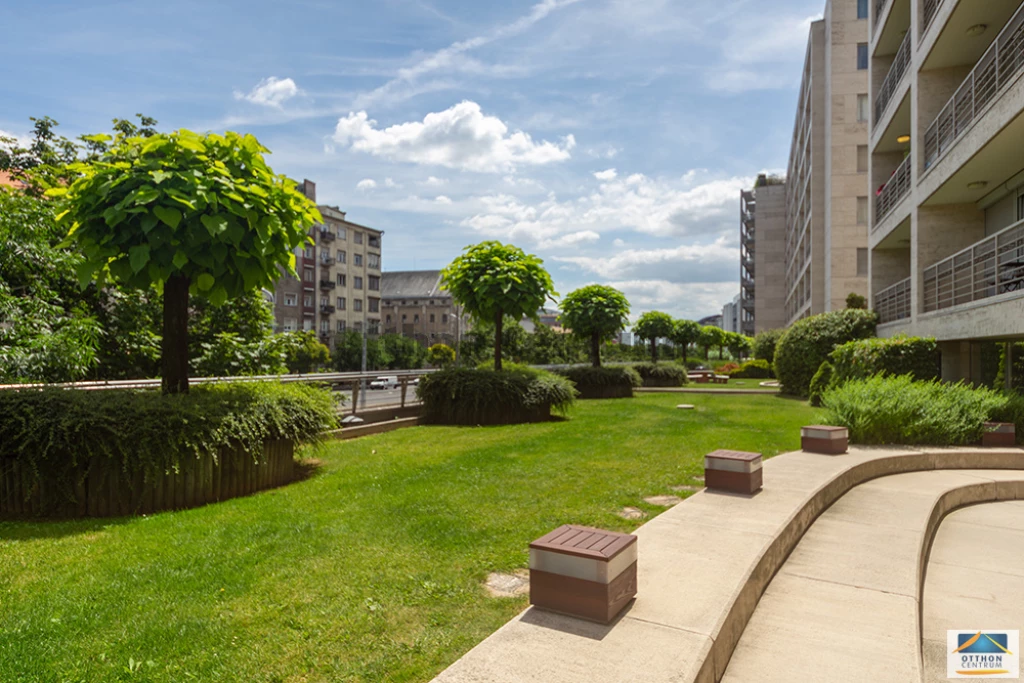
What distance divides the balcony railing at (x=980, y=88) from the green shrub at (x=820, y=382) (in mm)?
6384

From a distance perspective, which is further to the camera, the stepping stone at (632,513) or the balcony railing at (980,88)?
the balcony railing at (980,88)

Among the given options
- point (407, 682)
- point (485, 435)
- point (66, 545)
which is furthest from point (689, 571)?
point (485, 435)

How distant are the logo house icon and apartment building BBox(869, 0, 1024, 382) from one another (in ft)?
27.4

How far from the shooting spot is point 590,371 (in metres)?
22.8

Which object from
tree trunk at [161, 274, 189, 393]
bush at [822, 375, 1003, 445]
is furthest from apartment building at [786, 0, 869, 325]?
tree trunk at [161, 274, 189, 393]

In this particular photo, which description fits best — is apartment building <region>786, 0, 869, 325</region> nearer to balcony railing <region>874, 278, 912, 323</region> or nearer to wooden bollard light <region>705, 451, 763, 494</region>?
balcony railing <region>874, 278, 912, 323</region>

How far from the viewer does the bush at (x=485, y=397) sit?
14117 mm

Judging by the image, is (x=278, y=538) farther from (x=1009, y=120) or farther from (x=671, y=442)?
(x=1009, y=120)

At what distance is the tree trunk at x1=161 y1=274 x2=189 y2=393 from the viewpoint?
302 inches

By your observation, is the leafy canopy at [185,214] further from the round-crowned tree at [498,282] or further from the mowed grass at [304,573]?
the round-crowned tree at [498,282]

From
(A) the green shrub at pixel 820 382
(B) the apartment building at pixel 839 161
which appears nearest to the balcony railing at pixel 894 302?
(A) the green shrub at pixel 820 382

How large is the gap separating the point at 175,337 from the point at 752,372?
44182 mm

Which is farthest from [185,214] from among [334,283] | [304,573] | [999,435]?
[334,283]

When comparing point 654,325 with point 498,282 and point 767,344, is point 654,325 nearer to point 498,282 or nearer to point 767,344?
point 767,344
